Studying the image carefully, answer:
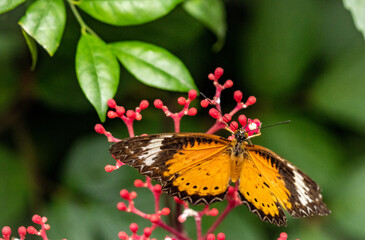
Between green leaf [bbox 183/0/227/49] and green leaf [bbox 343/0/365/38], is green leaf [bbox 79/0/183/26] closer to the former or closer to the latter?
green leaf [bbox 183/0/227/49]

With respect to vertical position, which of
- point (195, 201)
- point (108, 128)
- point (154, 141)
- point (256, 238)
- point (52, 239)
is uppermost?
point (154, 141)

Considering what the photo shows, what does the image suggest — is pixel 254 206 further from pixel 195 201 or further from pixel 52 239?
pixel 52 239

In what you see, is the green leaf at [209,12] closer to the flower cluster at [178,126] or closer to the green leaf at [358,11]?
the flower cluster at [178,126]

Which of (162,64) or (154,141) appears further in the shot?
(162,64)

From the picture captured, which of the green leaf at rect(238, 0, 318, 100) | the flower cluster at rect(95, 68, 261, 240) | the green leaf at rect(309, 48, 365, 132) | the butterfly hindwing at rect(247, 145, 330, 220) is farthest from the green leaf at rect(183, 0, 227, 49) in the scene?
the green leaf at rect(309, 48, 365, 132)

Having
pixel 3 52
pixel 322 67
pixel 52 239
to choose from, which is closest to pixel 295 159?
pixel 322 67

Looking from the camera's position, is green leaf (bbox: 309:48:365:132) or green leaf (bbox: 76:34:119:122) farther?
green leaf (bbox: 309:48:365:132)

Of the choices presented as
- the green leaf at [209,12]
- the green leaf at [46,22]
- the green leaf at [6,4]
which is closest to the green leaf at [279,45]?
the green leaf at [209,12]
